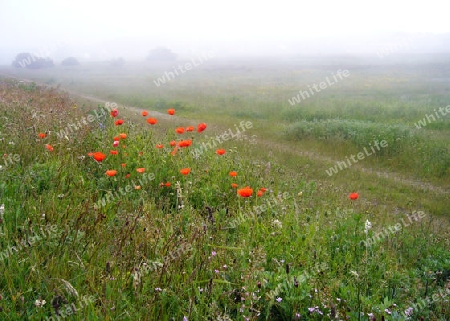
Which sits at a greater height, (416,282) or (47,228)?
(47,228)

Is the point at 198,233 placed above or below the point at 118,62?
below

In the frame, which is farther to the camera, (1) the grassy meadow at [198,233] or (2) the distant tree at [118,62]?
(2) the distant tree at [118,62]

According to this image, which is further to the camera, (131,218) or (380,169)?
(380,169)

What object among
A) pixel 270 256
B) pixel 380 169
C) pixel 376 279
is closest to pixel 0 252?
pixel 270 256

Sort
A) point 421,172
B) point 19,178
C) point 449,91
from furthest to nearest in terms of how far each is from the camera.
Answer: point 449,91
point 421,172
point 19,178

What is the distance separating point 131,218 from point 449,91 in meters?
26.9

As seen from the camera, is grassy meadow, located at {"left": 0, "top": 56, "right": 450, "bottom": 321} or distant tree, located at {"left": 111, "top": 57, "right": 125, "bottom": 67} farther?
distant tree, located at {"left": 111, "top": 57, "right": 125, "bottom": 67}

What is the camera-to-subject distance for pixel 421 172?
10.6 m

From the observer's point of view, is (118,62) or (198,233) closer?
(198,233)

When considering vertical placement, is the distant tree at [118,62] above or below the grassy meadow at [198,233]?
above

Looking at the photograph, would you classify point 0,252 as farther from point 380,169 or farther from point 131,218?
point 380,169

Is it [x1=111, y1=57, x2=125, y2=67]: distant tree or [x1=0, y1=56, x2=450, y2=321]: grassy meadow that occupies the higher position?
[x1=111, y1=57, x2=125, y2=67]: distant tree

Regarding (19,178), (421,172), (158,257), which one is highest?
(19,178)

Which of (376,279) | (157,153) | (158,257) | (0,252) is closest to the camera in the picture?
(0,252)
